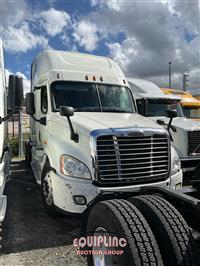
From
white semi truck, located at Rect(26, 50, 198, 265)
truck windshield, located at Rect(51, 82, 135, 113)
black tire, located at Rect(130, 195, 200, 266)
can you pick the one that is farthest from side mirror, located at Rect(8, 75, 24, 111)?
black tire, located at Rect(130, 195, 200, 266)

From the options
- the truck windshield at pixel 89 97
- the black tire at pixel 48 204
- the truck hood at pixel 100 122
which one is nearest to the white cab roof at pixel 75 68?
the truck windshield at pixel 89 97

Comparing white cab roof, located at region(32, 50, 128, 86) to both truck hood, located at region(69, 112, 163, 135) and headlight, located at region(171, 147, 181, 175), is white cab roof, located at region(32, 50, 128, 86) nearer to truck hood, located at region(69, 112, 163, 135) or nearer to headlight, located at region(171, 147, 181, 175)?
truck hood, located at region(69, 112, 163, 135)

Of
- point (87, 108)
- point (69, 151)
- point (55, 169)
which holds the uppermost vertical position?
point (87, 108)

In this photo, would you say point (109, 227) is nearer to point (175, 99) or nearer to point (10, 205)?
point (10, 205)

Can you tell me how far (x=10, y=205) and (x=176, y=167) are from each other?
3.38m

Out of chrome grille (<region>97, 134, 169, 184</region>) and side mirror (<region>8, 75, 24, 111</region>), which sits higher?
side mirror (<region>8, 75, 24, 111</region>)

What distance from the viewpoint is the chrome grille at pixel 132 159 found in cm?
356

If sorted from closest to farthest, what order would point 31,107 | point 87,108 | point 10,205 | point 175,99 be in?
1. point 87,108
2. point 10,205
3. point 31,107
4. point 175,99

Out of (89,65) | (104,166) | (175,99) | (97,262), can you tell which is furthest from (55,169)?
(175,99)

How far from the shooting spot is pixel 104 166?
3547mm

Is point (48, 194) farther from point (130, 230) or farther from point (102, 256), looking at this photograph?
point (130, 230)

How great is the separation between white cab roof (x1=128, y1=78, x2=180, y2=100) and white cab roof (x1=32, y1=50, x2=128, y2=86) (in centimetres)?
253

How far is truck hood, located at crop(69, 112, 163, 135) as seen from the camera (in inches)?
150

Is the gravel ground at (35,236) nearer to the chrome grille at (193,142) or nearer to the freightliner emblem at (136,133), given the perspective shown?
the freightliner emblem at (136,133)
